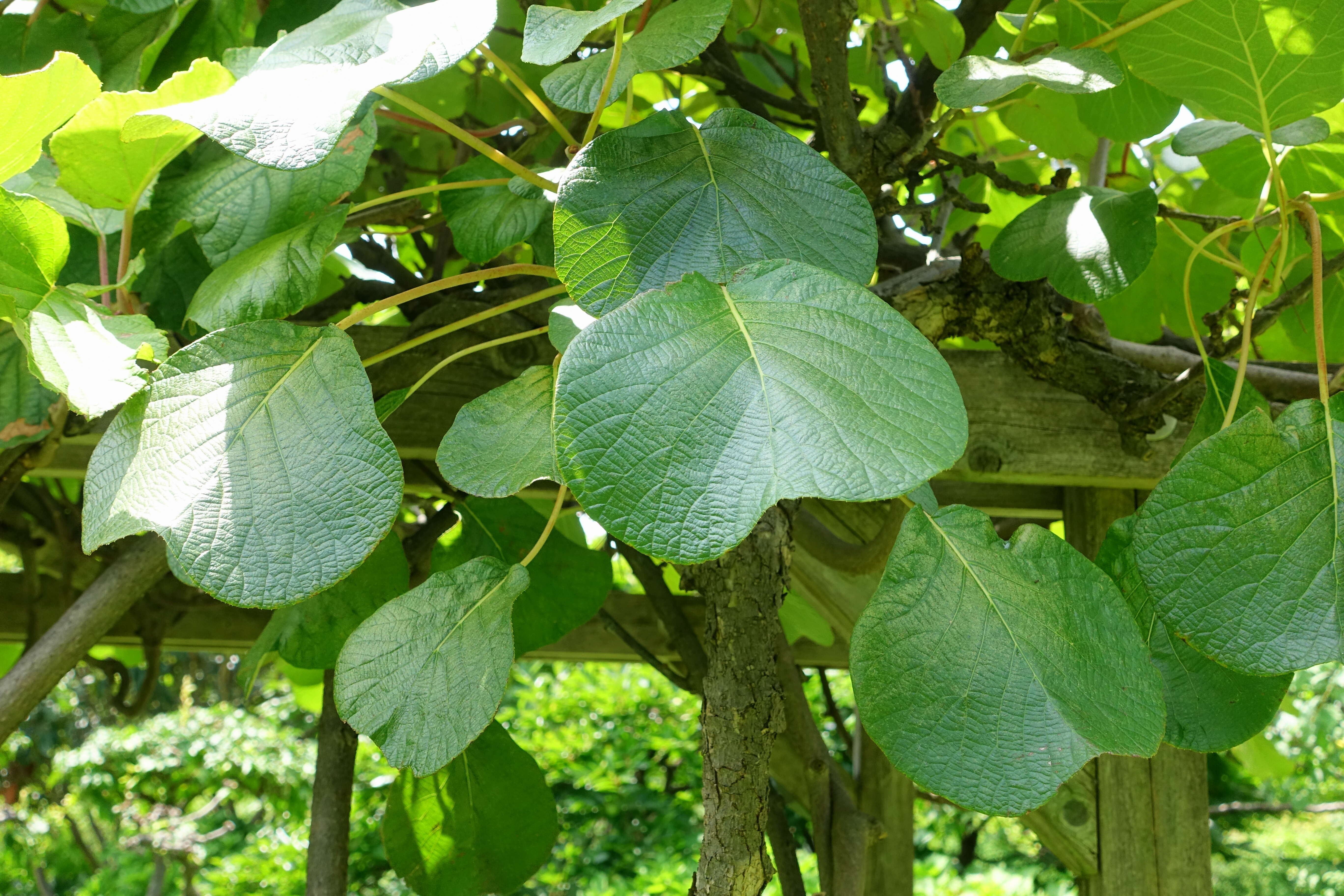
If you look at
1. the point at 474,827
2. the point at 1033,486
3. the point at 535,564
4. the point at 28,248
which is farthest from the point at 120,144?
the point at 1033,486

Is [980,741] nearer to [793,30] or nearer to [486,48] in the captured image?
[486,48]

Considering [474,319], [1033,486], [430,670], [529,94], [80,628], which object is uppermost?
[529,94]

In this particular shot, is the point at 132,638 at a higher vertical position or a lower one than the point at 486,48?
lower

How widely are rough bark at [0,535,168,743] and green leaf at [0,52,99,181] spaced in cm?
35

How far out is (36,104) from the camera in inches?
15.4

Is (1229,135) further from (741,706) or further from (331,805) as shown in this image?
(331,805)

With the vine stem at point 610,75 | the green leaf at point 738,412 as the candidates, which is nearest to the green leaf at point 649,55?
the vine stem at point 610,75

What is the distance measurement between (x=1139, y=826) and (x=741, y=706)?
1.83ft

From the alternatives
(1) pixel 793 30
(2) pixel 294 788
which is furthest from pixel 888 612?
(2) pixel 294 788

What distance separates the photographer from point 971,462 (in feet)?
2.77

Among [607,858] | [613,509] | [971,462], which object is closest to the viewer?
[613,509]

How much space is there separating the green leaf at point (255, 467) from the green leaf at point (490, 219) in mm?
120

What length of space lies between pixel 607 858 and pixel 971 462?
2440mm

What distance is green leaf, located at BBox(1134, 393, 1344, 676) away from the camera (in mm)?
399
